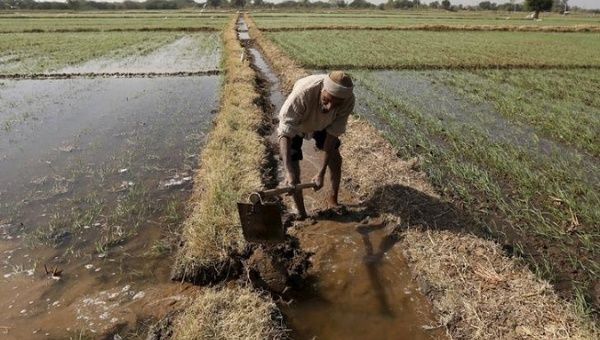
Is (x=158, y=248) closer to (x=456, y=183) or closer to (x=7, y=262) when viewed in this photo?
(x=7, y=262)

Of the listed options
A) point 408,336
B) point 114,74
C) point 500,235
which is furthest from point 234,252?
point 114,74

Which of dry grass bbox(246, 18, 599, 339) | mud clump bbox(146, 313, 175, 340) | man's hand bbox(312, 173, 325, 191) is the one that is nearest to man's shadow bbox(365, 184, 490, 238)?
dry grass bbox(246, 18, 599, 339)

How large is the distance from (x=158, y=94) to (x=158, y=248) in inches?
275

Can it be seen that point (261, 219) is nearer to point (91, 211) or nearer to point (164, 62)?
point (91, 211)

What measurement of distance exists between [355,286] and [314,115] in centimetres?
151

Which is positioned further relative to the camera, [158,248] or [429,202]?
[429,202]

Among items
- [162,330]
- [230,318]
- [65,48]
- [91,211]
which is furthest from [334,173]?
[65,48]

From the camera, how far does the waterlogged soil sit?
10.00 feet

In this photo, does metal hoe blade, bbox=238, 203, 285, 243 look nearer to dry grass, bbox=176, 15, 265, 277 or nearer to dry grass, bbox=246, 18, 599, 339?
dry grass, bbox=176, 15, 265, 277

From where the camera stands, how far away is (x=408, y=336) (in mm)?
2775

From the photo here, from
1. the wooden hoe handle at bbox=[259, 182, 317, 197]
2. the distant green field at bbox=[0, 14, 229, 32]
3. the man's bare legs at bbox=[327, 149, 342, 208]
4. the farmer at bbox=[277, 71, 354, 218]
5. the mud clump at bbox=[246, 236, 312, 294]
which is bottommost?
the mud clump at bbox=[246, 236, 312, 294]

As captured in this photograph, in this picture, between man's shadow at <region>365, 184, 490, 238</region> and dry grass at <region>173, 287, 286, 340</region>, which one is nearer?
dry grass at <region>173, 287, 286, 340</region>

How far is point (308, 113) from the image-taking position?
3.65m

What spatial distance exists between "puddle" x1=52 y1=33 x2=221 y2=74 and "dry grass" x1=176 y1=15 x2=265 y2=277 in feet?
21.0
